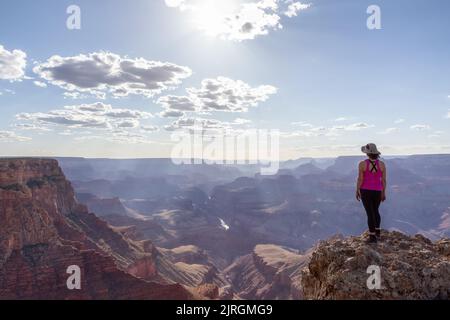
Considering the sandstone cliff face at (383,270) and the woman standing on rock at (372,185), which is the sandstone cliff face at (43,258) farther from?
the woman standing on rock at (372,185)

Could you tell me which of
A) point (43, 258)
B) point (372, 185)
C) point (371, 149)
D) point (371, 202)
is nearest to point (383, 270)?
point (371, 202)

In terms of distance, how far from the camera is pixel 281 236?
157 metres

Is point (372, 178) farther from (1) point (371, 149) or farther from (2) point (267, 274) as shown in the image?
(2) point (267, 274)

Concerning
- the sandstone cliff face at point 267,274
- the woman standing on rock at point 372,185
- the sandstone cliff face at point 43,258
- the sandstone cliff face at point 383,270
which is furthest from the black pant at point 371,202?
A: the sandstone cliff face at point 267,274

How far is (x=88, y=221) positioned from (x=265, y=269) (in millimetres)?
49871

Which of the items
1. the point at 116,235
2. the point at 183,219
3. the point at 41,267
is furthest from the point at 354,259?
the point at 183,219

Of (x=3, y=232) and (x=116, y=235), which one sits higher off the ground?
(x=3, y=232)

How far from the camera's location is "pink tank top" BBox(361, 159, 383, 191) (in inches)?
348

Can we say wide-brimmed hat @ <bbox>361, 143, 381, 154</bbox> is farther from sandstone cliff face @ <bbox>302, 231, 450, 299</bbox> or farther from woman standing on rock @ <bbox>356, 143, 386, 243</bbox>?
sandstone cliff face @ <bbox>302, 231, 450, 299</bbox>

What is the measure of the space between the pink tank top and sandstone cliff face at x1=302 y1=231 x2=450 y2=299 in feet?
4.22

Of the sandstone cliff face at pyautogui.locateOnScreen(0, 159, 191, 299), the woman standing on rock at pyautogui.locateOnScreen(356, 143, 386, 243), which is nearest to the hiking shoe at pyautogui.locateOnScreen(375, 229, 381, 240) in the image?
the woman standing on rock at pyautogui.locateOnScreen(356, 143, 386, 243)

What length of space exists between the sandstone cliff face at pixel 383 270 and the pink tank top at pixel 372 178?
129 centimetres

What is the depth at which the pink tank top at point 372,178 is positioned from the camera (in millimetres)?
8828

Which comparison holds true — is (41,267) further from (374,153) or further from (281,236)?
(281,236)
